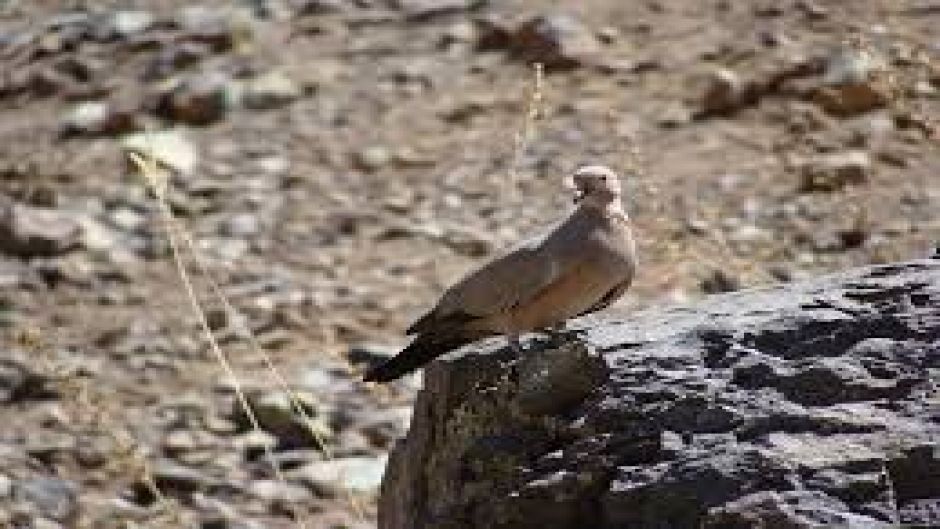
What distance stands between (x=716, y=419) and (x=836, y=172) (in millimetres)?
3940

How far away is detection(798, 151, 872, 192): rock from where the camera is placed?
631cm

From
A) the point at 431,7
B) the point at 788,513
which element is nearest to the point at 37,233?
the point at 431,7

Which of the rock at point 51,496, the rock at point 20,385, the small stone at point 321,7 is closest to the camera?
the rock at point 51,496

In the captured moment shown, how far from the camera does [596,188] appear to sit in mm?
3010

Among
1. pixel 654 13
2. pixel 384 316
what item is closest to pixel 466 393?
pixel 384 316

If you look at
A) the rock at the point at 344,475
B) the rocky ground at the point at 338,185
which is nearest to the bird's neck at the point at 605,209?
the rocky ground at the point at 338,185

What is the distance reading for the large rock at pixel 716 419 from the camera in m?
2.39

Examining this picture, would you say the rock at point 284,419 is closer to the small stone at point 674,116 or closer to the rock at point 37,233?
the rock at point 37,233

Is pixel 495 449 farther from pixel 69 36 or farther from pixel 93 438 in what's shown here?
pixel 69 36

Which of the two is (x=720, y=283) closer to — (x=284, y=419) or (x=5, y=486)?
(x=284, y=419)

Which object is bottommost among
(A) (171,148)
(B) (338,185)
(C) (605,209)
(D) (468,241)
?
(D) (468,241)

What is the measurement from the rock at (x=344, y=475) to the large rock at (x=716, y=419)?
1.94 meters

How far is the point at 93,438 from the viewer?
17.9 feet

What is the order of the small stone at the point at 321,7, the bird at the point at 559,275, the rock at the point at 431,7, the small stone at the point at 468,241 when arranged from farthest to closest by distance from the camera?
the small stone at the point at 321,7 < the rock at the point at 431,7 < the small stone at the point at 468,241 < the bird at the point at 559,275
